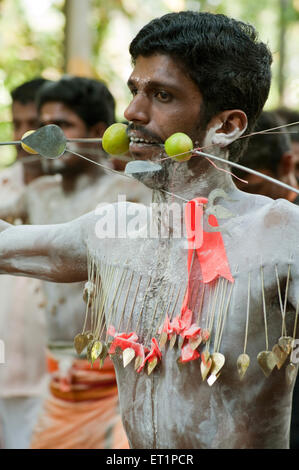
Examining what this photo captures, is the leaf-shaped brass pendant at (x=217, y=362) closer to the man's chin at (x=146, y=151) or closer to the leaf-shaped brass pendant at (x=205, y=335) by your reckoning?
the leaf-shaped brass pendant at (x=205, y=335)

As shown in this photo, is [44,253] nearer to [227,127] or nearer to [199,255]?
[199,255]

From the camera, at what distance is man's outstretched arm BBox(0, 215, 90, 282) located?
2.71m

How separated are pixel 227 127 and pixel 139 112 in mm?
293

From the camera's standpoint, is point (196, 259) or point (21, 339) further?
point (21, 339)

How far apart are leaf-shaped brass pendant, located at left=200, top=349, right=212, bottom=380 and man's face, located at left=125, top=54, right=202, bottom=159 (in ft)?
1.99

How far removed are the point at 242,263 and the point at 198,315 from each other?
0.20 m

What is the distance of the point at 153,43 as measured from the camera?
8.11 ft

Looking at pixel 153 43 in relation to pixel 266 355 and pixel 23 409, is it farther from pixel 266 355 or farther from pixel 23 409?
pixel 23 409

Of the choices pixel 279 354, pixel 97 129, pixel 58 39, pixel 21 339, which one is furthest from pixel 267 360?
pixel 58 39

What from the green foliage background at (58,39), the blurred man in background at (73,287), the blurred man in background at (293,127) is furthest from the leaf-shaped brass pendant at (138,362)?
the green foliage background at (58,39)

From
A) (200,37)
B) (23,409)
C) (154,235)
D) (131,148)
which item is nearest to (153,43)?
(200,37)

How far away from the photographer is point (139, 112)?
7.97ft

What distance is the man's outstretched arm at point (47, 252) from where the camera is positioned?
271cm

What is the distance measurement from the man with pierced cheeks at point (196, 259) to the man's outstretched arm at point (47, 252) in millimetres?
28
